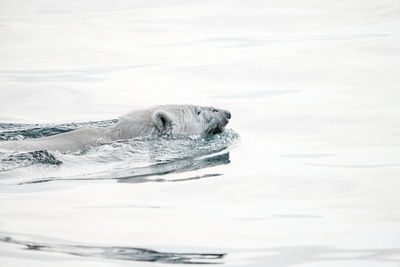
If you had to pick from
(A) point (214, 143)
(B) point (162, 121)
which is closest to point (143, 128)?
(B) point (162, 121)

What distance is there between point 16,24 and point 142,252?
18.5 meters

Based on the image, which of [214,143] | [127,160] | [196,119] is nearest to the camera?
[127,160]

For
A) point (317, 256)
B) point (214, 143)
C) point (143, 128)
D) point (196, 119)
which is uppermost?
point (196, 119)

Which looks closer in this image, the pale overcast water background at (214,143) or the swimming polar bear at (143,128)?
the pale overcast water background at (214,143)

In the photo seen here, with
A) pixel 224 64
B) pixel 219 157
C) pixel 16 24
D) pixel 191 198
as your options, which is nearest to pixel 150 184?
pixel 191 198

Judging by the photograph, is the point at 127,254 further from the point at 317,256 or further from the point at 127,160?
the point at 127,160

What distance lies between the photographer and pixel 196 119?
44.0 ft

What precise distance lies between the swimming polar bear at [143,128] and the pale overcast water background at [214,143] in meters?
0.23

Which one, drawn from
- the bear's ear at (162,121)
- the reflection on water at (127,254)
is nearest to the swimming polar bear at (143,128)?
the bear's ear at (162,121)

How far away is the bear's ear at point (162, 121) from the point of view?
41.8ft

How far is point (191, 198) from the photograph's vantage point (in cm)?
984

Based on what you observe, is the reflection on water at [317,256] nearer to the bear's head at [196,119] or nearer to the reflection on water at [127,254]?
the reflection on water at [127,254]

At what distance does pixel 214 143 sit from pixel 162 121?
0.85m

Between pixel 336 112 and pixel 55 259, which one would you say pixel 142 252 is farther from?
pixel 336 112
